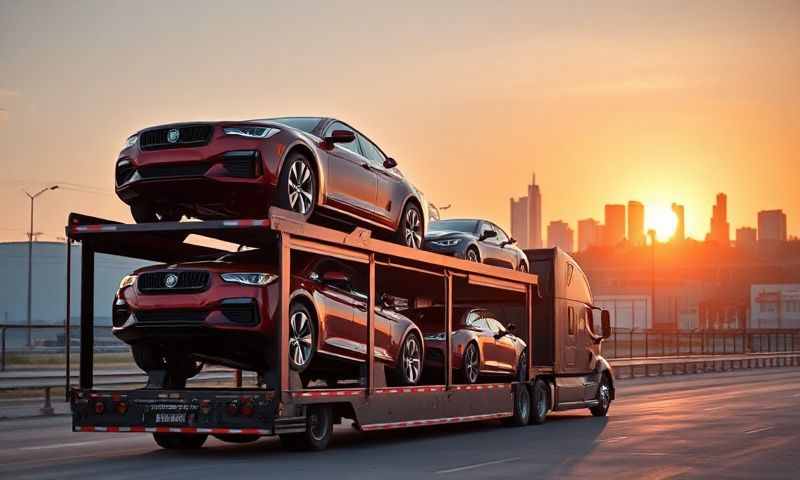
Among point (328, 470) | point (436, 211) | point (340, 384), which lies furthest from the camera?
point (436, 211)

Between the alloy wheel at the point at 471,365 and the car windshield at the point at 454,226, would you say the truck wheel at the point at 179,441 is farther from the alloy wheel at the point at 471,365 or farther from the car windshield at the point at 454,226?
the car windshield at the point at 454,226

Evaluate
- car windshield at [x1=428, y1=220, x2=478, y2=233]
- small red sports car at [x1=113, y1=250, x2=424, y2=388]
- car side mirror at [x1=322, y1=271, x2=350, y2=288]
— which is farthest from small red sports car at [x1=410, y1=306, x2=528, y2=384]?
car side mirror at [x1=322, y1=271, x2=350, y2=288]

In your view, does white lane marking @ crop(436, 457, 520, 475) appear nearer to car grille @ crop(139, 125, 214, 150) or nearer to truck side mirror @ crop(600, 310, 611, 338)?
car grille @ crop(139, 125, 214, 150)

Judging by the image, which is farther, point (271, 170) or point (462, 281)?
point (462, 281)

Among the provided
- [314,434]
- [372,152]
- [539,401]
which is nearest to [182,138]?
[372,152]

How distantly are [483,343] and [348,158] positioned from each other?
497 cm

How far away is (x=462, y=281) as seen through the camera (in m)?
18.4

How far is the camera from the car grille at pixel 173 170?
1313 centimetres

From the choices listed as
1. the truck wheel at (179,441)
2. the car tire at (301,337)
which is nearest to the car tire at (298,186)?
the car tire at (301,337)

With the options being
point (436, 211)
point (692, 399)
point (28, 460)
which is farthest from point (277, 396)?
point (692, 399)

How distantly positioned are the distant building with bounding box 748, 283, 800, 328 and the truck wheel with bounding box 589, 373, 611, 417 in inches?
4751

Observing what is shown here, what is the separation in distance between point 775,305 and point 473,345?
131268mm

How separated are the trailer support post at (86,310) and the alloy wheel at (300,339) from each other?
234 centimetres

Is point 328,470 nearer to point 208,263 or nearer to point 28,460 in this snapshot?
point 208,263
